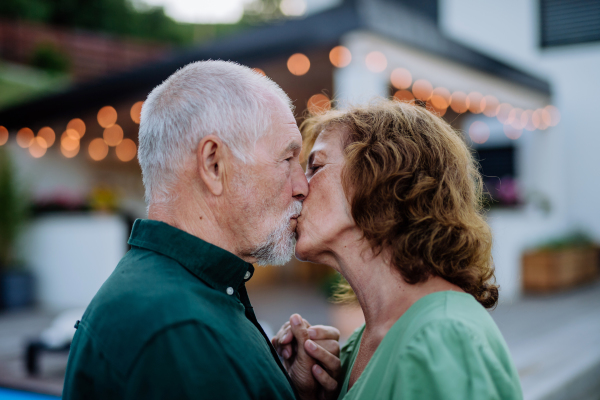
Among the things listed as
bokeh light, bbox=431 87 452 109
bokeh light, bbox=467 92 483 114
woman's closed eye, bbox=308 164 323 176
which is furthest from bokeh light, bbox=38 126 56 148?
woman's closed eye, bbox=308 164 323 176

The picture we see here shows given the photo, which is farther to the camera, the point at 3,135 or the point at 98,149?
the point at 98,149

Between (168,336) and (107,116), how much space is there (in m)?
8.86

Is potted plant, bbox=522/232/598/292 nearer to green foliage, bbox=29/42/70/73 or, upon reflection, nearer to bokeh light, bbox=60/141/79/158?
bokeh light, bbox=60/141/79/158

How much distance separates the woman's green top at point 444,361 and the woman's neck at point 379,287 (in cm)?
16

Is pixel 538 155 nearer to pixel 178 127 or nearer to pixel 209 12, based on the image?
pixel 178 127

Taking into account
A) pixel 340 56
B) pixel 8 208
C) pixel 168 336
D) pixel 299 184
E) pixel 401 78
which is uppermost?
pixel 340 56

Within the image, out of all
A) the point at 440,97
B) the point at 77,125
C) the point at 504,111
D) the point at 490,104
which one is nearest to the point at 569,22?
the point at 504,111

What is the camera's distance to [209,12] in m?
33.0

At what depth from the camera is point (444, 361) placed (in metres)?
1.04

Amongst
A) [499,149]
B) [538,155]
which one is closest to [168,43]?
[499,149]

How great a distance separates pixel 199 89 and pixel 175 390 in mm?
724

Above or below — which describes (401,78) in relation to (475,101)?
above

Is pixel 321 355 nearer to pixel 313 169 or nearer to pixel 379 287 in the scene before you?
pixel 379 287

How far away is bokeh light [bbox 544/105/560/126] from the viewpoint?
10.5m
